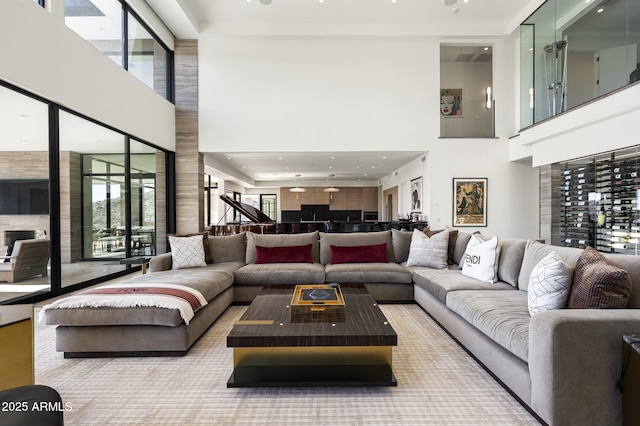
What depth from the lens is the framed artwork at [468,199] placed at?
265 inches

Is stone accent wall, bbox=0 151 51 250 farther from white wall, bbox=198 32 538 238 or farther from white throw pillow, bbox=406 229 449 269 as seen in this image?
white throw pillow, bbox=406 229 449 269

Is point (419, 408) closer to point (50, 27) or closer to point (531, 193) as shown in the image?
point (50, 27)

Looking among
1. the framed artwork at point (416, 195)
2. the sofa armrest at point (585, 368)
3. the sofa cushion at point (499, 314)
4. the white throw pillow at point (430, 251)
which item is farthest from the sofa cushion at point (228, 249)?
the framed artwork at point (416, 195)

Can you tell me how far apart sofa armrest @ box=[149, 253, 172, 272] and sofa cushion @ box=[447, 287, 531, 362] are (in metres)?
3.32

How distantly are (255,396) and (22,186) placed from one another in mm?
3458

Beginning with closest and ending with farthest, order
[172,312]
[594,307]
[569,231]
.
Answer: [594,307], [172,312], [569,231]

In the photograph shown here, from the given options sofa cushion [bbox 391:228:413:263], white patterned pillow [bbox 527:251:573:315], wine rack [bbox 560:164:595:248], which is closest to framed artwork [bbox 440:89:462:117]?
wine rack [bbox 560:164:595:248]

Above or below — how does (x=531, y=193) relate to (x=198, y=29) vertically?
below

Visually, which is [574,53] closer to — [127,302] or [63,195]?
[127,302]

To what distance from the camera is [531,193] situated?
685 cm

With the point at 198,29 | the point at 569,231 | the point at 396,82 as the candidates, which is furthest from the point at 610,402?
the point at 198,29

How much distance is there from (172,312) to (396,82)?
6109 mm

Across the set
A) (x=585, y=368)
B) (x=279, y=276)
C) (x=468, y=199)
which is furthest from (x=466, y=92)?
(x=585, y=368)

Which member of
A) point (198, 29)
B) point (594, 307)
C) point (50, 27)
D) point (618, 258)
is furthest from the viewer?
point (198, 29)
